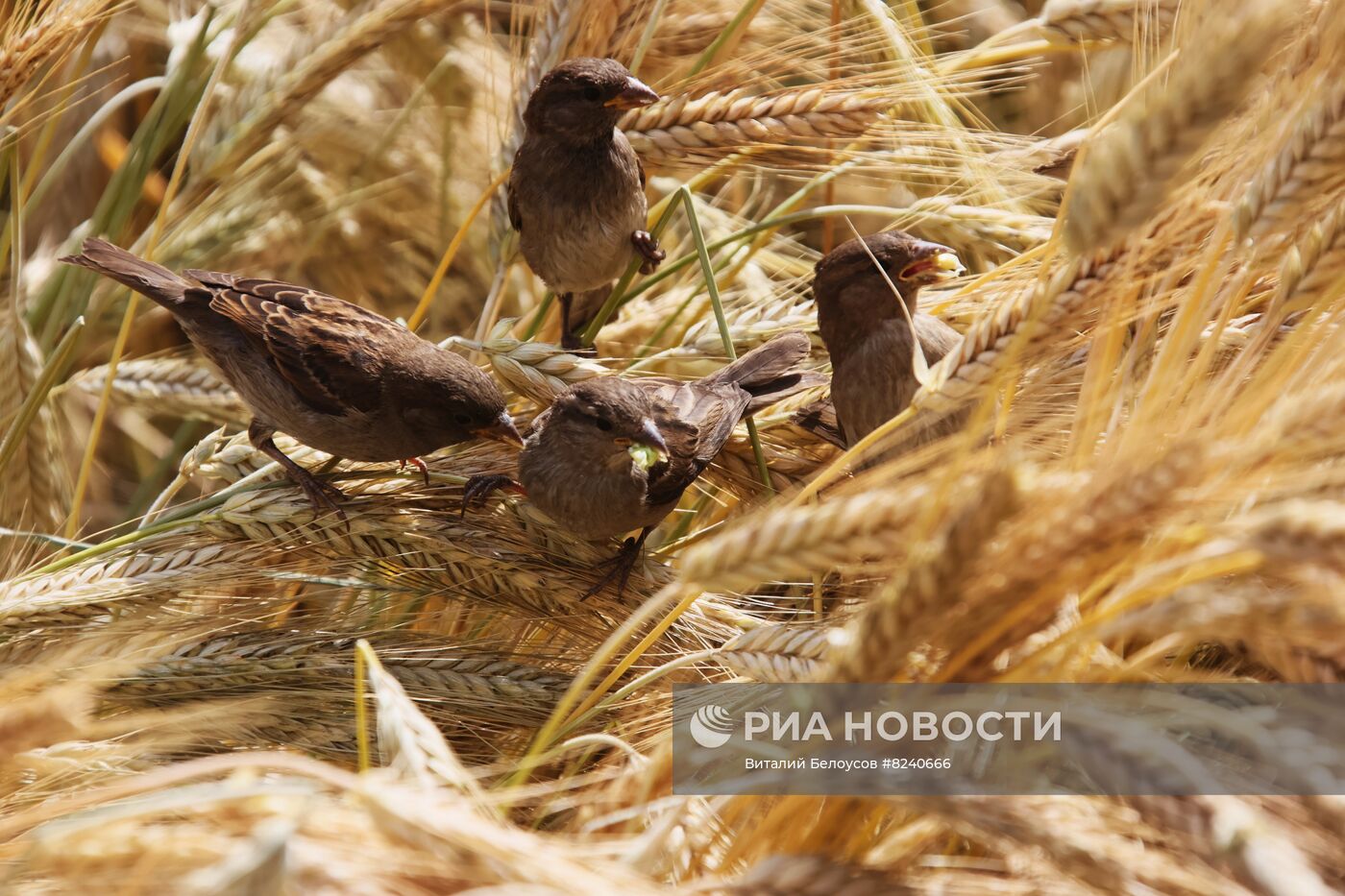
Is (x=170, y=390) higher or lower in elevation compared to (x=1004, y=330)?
higher

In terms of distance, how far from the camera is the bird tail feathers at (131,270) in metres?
3.13

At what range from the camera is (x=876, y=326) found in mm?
3123

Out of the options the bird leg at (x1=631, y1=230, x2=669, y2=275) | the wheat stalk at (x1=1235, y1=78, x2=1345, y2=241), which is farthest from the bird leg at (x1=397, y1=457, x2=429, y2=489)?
the wheat stalk at (x1=1235, y1=78, x2=1345, y2=241)

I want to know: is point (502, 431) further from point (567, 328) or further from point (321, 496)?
point (567, 328)

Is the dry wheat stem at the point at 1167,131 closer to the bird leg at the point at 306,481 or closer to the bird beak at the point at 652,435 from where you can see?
the bird beak at the point at 652,435

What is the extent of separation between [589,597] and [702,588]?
0.94 m

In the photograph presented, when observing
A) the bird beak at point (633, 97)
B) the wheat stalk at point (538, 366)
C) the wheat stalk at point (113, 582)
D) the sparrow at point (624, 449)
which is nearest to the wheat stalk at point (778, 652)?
the sparrow at point (624, 449)

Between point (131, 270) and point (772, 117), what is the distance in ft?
6.32

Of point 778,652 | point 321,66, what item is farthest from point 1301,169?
point 321,66

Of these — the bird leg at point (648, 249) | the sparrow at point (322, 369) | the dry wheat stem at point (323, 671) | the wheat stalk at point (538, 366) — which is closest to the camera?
the dry wheat stem at point (323, 671)

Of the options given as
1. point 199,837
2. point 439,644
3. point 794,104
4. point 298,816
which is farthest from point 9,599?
point 794,104

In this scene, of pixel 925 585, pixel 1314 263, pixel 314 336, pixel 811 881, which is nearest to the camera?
pixel 925 585

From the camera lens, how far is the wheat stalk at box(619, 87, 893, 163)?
304 cm

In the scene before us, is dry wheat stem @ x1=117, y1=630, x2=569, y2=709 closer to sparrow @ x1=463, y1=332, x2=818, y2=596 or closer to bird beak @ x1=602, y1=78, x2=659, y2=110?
sparrow @ x1=463, y1=332, x2=818, y2=596
